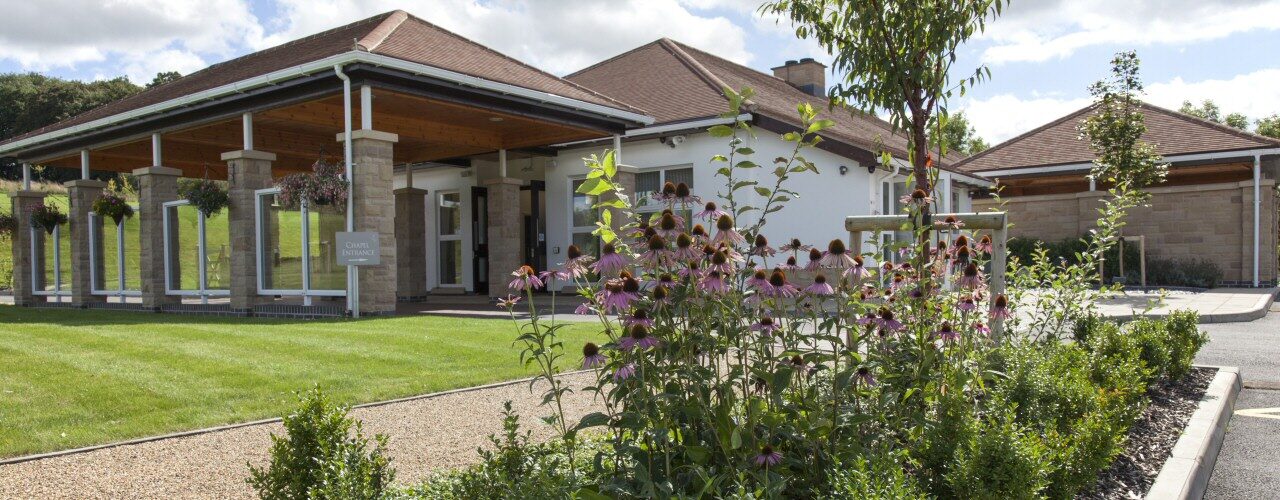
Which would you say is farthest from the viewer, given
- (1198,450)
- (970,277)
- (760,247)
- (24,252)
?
(24,252)

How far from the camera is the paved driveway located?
425 cm

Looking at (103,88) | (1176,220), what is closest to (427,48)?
(1176,220)

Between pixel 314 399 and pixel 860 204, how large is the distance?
14558 mm

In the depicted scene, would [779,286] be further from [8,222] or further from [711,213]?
[8,222]

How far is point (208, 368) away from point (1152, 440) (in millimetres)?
6880

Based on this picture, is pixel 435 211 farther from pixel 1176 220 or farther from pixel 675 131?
pixel 1176 220

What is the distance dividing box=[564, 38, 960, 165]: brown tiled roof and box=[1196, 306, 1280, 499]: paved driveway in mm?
7935

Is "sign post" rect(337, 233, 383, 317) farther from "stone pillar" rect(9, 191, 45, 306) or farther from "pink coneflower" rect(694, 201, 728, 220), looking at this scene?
"stone pillar" rect(9, 191, 45, 306)

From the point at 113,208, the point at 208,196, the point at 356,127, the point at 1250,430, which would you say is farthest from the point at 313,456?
the point at 113,208

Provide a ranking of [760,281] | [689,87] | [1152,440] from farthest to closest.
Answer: [689,87] → [1152,440] → [760,281]

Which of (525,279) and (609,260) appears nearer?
(609,260)

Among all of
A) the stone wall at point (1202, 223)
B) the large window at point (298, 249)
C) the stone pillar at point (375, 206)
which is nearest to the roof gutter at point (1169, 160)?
the stone wall at point (1202, 223)

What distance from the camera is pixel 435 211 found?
65.1 ft

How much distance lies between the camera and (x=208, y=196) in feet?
43.5
